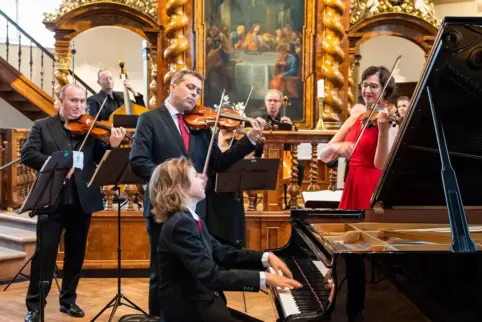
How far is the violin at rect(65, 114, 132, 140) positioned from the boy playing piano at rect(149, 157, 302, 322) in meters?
1.79

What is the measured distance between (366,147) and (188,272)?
55.7 inches

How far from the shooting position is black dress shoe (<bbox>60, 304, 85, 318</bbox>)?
431 cm

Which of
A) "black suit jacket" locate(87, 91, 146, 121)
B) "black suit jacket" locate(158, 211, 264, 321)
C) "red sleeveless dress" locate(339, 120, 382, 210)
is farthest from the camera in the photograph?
"black suit jacket" locate(87, 91, 146, 121)

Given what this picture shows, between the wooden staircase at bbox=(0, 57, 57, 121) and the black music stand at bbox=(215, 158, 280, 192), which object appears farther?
the wooden staircase at bbox=(0, 57, 57, 121)

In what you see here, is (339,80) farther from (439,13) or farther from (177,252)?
(177,252)

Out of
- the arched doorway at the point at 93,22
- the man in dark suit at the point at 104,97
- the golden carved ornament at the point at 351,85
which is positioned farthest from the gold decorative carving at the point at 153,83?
the golden carved ornament at the point at 351,85

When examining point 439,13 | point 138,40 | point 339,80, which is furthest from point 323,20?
point 138,40

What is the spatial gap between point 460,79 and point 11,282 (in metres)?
4.27

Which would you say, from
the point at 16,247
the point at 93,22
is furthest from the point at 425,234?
the point at 93,22

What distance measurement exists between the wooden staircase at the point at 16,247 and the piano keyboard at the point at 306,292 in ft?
12.1

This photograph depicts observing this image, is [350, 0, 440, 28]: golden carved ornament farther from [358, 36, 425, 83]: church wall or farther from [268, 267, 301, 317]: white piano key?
[268, 267, 301, 317]: white piano key

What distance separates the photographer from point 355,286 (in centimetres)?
206

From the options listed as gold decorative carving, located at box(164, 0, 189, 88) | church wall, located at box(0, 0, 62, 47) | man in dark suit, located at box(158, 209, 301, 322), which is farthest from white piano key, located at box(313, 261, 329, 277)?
church wall, located at box(0, 0, 62, 47)

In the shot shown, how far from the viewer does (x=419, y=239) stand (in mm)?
2848
